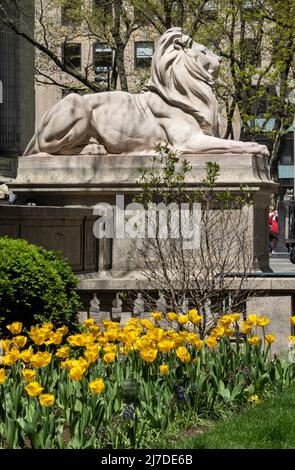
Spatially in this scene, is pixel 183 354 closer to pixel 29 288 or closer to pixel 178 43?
pixel 29 288

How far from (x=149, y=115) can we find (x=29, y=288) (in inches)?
219

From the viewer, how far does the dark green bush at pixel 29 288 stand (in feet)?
34.2

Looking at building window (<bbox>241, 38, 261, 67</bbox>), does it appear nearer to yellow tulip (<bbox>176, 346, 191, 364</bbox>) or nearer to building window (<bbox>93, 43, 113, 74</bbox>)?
building window (<bbox>93, 43, 113, 74</bbox>)

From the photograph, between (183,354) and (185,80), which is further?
(185,80)

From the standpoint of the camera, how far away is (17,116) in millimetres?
51656

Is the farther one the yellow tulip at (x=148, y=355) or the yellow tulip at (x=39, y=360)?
the yellow tulip at (x=148, y=355)

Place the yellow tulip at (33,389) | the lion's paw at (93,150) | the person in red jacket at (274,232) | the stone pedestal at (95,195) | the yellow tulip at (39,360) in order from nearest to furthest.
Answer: the yellow tulip at (33,389)
the yellow tulip at (39,360)
the stone pedestal at (95,195)
the lion's paw at (93,150)
the person in red jacket at (274,232)

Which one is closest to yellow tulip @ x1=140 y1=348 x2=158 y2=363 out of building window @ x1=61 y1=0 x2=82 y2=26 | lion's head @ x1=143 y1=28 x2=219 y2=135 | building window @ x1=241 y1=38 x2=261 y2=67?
lion's head @ x1=143 y1=28 x2=219 y2=135

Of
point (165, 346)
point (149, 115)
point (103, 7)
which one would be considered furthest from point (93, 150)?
point (103, 7)

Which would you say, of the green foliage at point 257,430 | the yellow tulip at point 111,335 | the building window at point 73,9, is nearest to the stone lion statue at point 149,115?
the green foliage at point 257,430

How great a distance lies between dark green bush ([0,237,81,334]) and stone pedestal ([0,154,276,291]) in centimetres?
217

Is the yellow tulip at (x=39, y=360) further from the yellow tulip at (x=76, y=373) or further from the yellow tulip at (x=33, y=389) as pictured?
the yellow tulip at (x=33, y=389)

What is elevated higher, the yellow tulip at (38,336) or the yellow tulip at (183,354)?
the yellow tulip at (38,336)

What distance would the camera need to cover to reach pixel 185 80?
1562 centimetres
